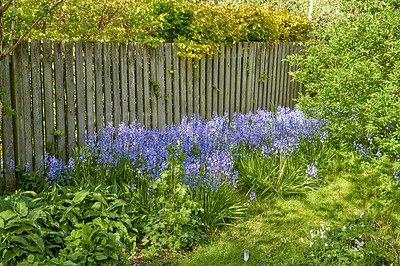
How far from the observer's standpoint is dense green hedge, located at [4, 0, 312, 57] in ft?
18.0

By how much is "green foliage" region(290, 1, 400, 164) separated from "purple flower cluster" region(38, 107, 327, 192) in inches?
14.0

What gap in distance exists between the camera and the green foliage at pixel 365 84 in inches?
199

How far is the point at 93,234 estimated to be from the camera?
3.08 m

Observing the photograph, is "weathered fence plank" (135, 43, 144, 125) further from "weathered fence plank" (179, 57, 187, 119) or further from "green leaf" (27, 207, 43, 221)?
"green leaf" (27, 207, 43, 221)

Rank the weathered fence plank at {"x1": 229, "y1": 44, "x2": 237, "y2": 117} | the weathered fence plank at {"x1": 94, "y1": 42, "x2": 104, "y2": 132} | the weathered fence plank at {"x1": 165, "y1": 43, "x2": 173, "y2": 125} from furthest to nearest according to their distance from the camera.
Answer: the weathered fence plank at {"x1": 229, "y1": 44, "x2": 237, "y2": 117} → the weathered fence plank at {"x1": 165, "y1": 43, "x2": 173, "y2": 125} → the weathered fence plank at {"x1": 94, "y1": 42, "x2": 104, "y2": 132}

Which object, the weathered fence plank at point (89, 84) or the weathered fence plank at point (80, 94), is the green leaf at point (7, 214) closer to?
the weathered fence plank at point (80, 94)

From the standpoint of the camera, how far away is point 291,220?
166 inches

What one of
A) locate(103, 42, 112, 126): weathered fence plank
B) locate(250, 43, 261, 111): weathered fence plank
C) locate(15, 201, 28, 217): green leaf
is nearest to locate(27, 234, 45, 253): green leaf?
locate(15, 201, 28, 217): green leaf

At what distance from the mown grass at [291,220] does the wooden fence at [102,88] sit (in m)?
2.26

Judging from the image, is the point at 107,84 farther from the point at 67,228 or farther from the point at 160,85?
the point at 67,228

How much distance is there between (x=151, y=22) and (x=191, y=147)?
225 cm

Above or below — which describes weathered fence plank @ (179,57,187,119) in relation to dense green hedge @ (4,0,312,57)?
below

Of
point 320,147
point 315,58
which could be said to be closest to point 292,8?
point 315,58

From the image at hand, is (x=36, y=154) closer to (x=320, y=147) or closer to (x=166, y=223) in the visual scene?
(x=166, y=223)
